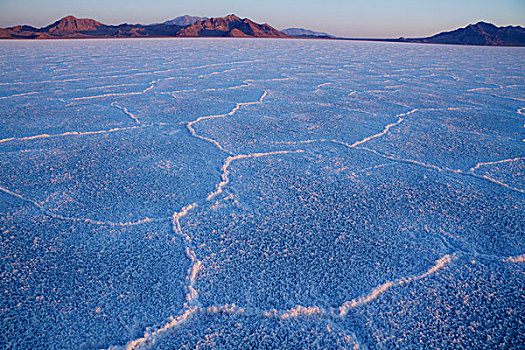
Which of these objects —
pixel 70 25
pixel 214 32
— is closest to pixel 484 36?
pixel 214 32

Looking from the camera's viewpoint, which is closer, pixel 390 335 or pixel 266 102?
pixel 390 335

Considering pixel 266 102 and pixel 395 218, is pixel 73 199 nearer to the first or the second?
pixel 395 218

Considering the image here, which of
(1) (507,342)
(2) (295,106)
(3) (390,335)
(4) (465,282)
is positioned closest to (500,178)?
(4) (465,282)

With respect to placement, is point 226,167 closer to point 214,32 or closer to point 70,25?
point 214,32

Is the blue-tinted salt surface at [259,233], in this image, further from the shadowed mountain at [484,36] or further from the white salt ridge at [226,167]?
the shadowed mountain at [484,36]

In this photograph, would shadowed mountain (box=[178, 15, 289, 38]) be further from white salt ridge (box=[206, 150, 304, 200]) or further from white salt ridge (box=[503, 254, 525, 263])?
white salt ridge (box=[503, 254, 525, 263])

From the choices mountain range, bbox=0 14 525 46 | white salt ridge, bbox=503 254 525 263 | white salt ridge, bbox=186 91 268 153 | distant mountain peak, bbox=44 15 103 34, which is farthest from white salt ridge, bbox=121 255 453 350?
distant mountain peak, bbox=44 15 103 34

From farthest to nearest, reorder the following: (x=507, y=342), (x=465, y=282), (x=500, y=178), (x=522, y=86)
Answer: (x=522, y=86) → (x=500, y=178) → (x=465, y=282) → (x=507, y=342)

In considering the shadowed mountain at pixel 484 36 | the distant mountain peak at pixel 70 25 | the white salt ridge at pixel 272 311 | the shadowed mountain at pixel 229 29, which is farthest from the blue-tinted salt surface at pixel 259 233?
the distant mountain peak at pixel 70 25
